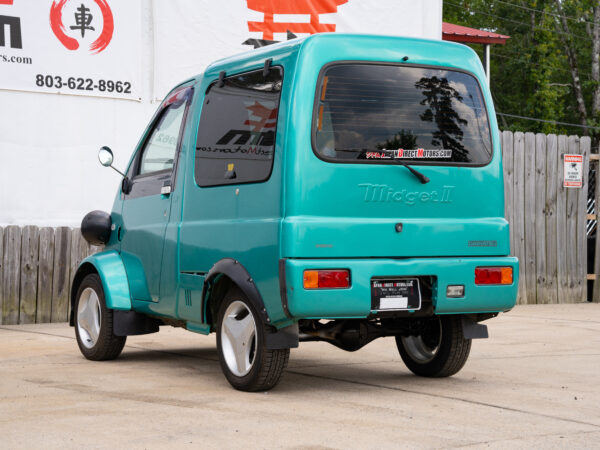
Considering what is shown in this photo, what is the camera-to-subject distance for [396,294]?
6379mm

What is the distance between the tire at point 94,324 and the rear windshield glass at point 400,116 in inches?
111

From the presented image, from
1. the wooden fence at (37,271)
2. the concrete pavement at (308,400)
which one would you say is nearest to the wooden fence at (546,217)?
the concrete pavement at (308,400)

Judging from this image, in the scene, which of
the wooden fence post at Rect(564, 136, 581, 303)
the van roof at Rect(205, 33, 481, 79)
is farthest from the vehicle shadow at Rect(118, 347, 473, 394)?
the wooden fence post at Rect(564, 136, 581, 303)

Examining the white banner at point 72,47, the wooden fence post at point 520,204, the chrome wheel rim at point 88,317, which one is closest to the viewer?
the chrome wheel rim at point 88,317

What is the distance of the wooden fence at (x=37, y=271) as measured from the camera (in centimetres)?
1113

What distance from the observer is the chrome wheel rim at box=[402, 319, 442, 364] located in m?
7.37

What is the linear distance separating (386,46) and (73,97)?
655 cm

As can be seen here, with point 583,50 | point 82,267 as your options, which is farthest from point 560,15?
point 82,267

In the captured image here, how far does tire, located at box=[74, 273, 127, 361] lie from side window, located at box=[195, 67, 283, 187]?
1664 millimetres

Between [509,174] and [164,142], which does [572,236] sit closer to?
[509,174]

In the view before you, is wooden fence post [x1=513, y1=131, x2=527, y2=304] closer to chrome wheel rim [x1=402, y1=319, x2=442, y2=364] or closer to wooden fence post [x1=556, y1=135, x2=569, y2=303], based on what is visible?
wooden fence post [x1=556, y1=135, x2=569, y2=303]

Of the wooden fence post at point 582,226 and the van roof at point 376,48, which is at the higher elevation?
the van roof at point 376,48

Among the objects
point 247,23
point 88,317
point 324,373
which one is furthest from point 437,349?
point 247,23

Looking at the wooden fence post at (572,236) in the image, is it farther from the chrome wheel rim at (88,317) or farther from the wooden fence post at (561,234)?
the chrome wheel rim at (88,317)
